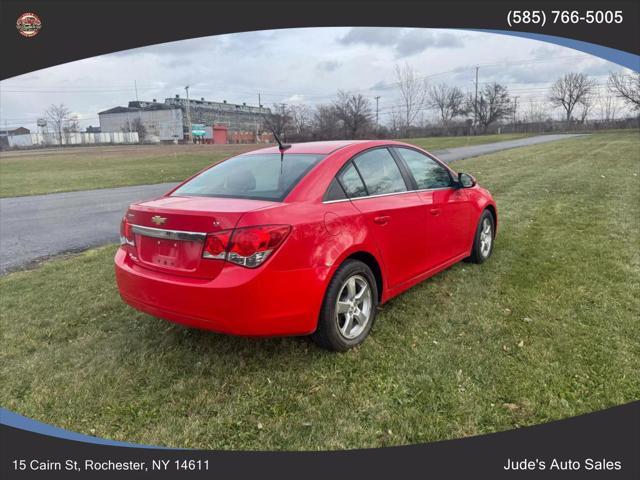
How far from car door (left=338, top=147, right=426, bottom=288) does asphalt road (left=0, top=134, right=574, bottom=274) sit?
16.9 feet

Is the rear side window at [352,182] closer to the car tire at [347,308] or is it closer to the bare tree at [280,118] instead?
the car tire at [347,308]

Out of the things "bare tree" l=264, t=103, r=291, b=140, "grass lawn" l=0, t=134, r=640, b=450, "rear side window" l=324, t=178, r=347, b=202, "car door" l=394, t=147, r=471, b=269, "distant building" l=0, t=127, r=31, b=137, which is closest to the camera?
"grass lawn" l=0, t=134, r=640, b=450

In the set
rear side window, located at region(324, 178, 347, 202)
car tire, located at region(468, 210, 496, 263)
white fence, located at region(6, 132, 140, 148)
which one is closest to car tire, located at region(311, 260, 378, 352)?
rear side window, located at region(324, 178, 347, 202)

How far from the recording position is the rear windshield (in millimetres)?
3463

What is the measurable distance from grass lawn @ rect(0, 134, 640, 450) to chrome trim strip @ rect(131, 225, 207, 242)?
100cm

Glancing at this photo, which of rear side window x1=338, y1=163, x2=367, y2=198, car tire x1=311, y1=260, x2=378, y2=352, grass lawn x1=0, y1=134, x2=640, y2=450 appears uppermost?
rear side window x1=338, y1=163, x2=367, y2=198

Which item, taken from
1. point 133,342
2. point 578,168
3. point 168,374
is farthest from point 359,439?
point 578,168

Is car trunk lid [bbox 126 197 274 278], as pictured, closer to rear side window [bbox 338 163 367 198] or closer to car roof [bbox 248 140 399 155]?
rear side window [bbox 338 163 367 198]

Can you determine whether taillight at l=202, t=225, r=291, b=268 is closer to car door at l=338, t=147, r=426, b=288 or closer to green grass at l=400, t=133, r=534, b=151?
car door at l=338, t=147, r=426, b=288

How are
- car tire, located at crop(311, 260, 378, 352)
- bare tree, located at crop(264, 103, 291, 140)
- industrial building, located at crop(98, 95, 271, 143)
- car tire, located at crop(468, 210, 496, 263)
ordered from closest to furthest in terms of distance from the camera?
car tire, located at crop(311, 260, 378, 352), car tire, located at crop(468, 210, 496, 263), bare tree, located at crop(264, 103, 291, 140), industrial building, located at crop(98, 95, 271, 143)

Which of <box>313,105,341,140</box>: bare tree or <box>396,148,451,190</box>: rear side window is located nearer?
<box>396,148,451,190</box>: rear side window

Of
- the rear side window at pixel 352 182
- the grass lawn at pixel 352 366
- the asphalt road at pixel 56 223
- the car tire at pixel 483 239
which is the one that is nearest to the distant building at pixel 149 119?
the asphalt road at pixel 56 223

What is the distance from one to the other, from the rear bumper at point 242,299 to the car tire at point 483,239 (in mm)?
2938

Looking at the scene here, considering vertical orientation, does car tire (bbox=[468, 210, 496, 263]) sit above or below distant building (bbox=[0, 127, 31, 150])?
below
